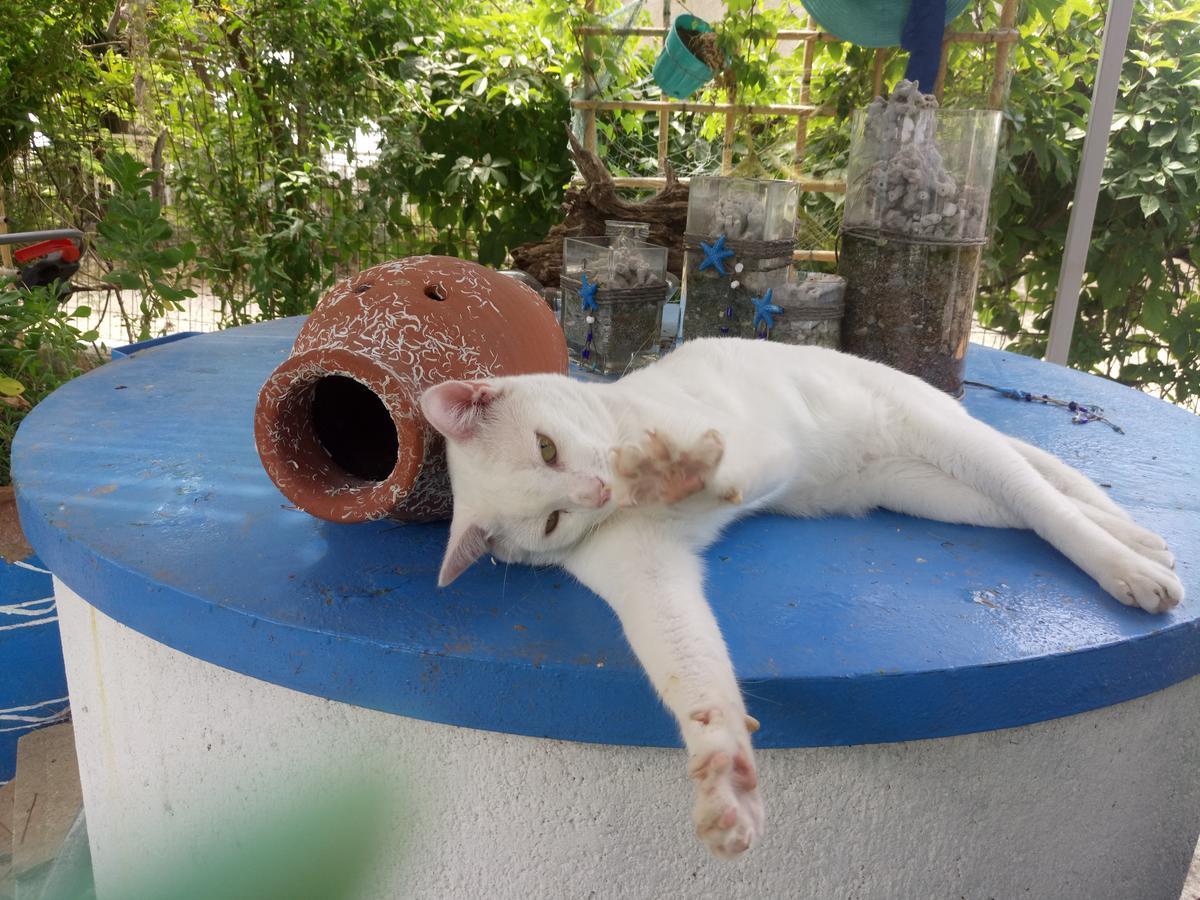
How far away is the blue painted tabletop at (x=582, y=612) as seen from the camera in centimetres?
102

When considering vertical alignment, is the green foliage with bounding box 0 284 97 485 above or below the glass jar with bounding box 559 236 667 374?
below

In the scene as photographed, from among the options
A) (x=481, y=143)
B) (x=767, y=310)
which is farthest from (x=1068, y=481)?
(x=481, y=143)

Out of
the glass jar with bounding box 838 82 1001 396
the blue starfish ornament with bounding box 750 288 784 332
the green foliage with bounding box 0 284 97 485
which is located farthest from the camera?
the green foliage with bounding box 0 284 97 485

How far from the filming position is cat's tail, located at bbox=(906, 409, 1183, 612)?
115 centimetres

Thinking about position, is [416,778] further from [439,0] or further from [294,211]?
[439,0]

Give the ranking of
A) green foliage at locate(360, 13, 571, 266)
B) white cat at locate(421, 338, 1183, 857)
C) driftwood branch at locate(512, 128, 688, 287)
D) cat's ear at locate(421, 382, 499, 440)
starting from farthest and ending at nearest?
1. green foliage at locate(360, 13, 571, 266)
2. driftwood branch at locate(512, 128, 688, 287)
3. cat's ear at locate(421, 382, 499, 440)
4. white cat at locate(421, 338, 1183, 857)

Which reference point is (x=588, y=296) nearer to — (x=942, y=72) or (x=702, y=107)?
(x=942, y=72)

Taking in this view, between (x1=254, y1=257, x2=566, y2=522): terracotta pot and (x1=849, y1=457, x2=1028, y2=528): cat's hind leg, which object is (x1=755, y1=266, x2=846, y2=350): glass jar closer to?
A: (x1=849, y1=457, x2=1028, y2=528): cat's hind leg

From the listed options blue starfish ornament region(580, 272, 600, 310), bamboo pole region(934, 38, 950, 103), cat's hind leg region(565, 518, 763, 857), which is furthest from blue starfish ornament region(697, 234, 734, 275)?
cat's hind leg region(565, 518, 763, 857)

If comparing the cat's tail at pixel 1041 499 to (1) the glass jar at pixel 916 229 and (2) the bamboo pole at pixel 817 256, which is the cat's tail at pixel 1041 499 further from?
(2) the bamboo pole at pixel 817 256

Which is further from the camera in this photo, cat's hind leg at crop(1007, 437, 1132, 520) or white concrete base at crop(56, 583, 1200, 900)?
cat's hind leg at crop(1007, 437, 1132, 520)

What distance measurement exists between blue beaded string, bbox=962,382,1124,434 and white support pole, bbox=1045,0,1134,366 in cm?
90

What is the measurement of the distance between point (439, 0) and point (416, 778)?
12.7 feet

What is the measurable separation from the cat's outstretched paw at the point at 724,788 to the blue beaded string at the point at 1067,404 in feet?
4.59
